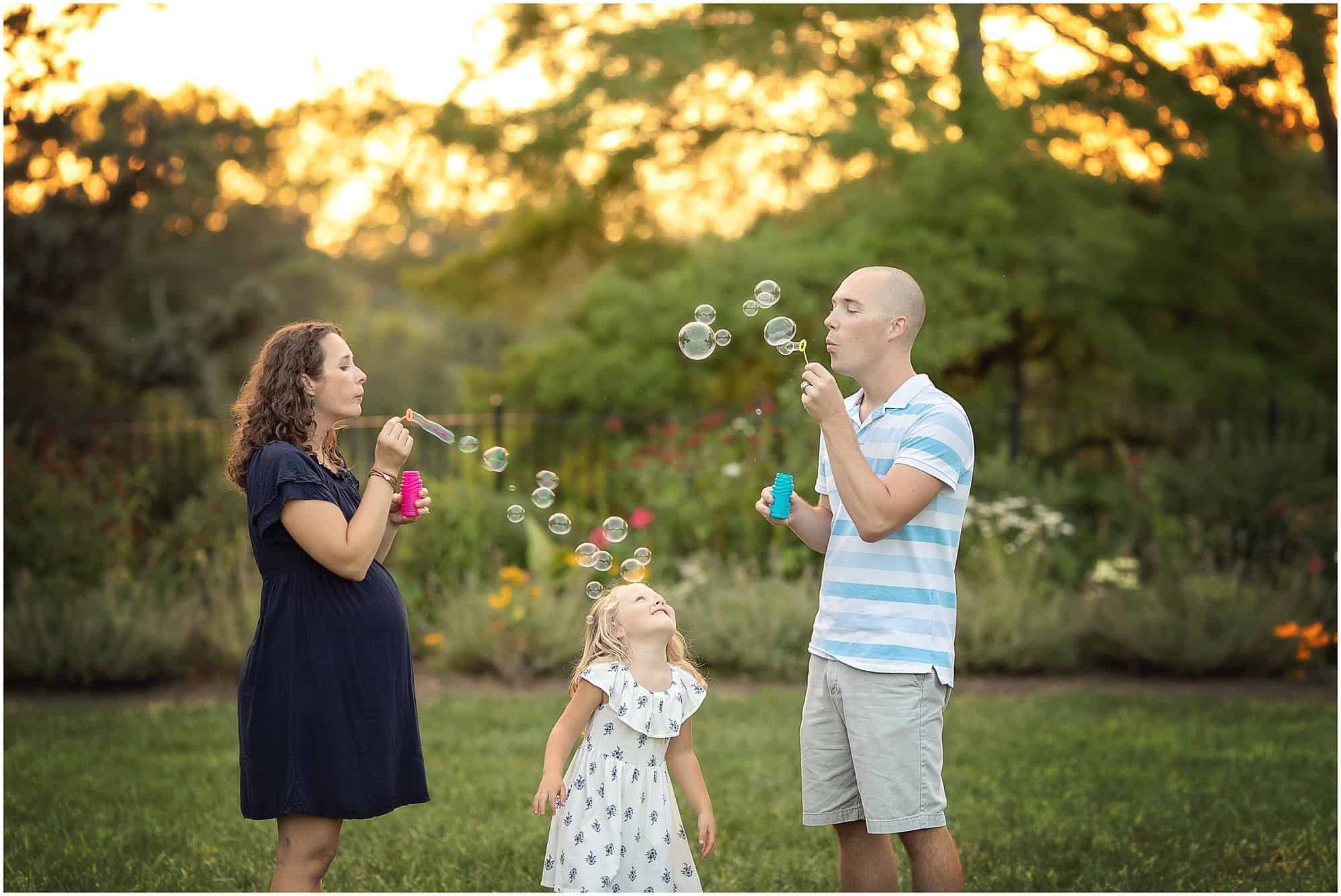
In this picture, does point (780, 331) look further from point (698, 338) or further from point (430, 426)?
point (430, 426)

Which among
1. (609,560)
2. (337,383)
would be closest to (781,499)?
(609,560)

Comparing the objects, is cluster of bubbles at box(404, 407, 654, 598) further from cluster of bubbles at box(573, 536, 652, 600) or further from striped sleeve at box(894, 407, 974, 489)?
striped sleeve at box(894, 407, 974, 489)

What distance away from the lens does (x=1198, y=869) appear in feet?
14.6

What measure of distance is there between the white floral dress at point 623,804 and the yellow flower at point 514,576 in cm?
457

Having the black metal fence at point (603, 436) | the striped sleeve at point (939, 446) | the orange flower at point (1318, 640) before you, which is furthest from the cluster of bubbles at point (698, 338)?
the orange flower at point (1318, 640)

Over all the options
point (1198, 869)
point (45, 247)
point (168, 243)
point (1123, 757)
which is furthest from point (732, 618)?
point (168, 243)

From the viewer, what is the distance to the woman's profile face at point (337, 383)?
3.15m

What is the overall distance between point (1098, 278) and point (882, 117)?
256 centimetres

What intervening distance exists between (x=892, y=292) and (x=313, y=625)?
1668mm

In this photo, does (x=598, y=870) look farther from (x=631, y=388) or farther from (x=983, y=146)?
(x=983, y=146)

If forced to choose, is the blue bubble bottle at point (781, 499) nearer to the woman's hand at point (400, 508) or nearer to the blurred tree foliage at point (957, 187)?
the woman's hand at point (400, 508)

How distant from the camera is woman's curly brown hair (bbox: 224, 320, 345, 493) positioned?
3.12 metres

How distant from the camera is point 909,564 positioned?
10.1 ft

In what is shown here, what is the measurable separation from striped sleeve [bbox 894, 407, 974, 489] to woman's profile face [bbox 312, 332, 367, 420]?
138cm
